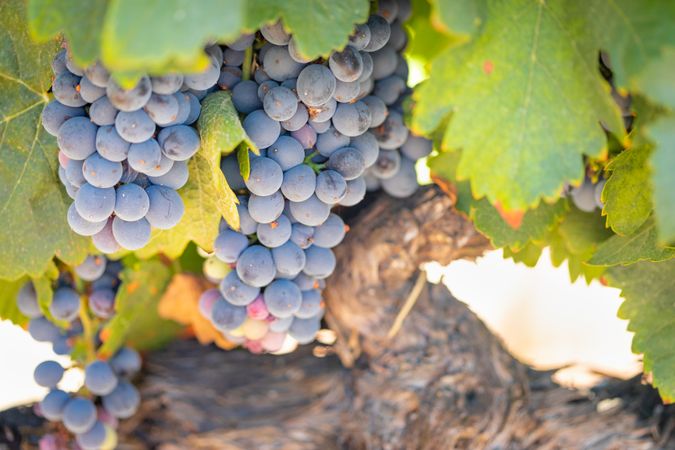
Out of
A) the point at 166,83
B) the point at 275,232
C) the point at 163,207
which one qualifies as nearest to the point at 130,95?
the point at 166,83

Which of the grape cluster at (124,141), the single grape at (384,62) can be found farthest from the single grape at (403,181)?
the grape cluster at (124,141)

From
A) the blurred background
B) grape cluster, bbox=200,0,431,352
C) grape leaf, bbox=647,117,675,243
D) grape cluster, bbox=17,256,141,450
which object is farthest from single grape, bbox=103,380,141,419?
the blurred background

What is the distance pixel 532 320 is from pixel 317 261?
2042 mm

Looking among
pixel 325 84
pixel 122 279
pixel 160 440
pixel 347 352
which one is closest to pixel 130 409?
pixel 160 440

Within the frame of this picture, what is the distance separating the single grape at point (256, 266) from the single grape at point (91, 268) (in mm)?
267

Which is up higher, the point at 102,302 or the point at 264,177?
the point at 264,177

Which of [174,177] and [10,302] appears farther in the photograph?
[10,302]

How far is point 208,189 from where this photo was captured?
0.88 m

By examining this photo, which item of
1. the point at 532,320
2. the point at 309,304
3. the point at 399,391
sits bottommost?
the point at 532,320

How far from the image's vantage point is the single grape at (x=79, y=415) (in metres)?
1.15

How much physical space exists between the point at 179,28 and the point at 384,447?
2.81 feet

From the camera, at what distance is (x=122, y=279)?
115cm

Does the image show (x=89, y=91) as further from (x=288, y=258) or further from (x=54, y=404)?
(x=54, y=404)

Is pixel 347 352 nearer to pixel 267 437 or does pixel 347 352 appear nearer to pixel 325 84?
pixel 267 437
